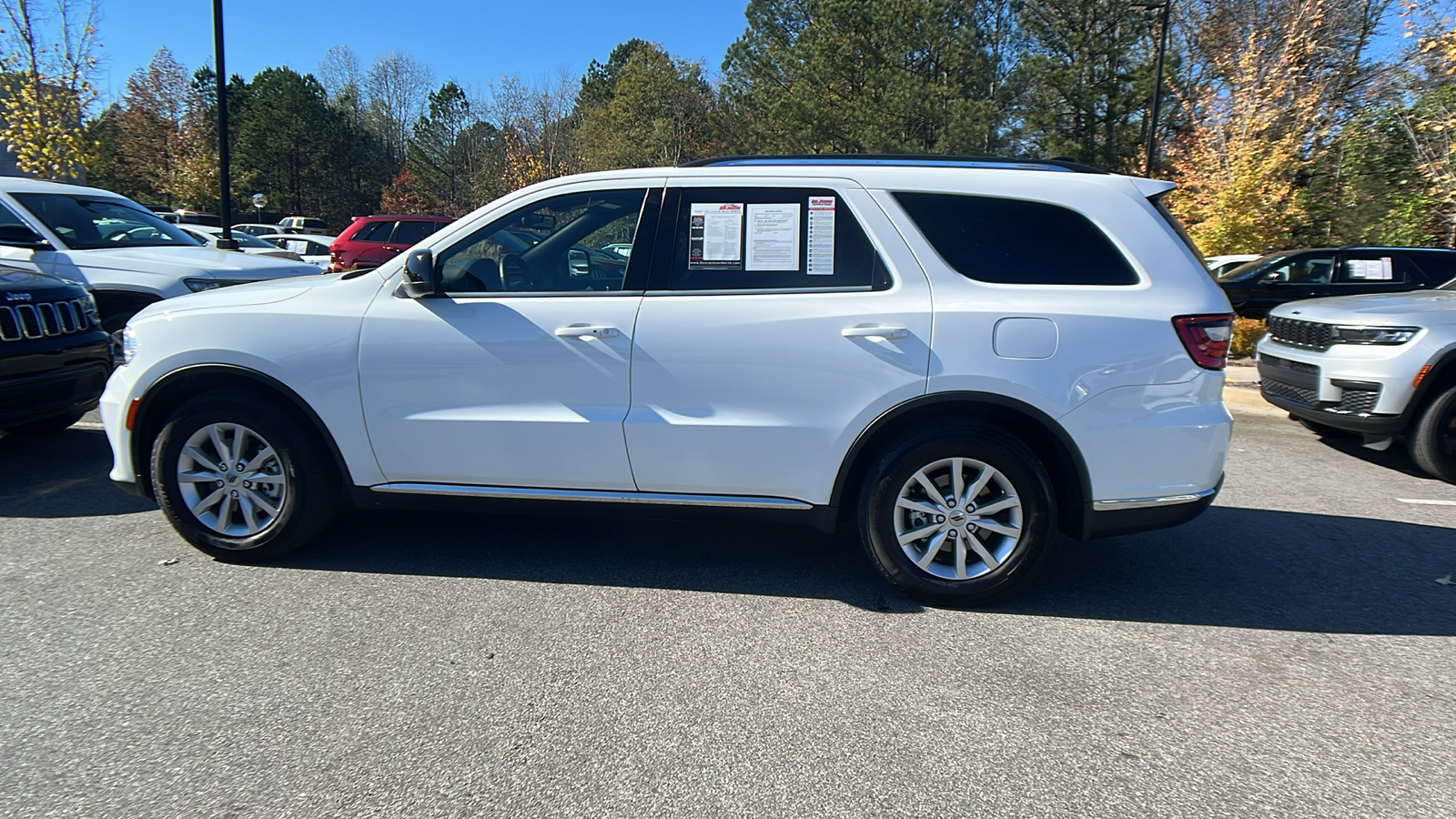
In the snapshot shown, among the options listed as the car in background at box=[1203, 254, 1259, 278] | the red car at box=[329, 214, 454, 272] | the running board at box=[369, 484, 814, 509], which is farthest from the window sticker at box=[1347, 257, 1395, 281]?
the red car at box=[329, 214, 454, 272]

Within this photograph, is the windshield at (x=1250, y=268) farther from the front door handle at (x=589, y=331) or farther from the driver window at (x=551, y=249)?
the front door handle at (x=589, y=331)

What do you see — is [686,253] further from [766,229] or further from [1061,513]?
[1061,513]

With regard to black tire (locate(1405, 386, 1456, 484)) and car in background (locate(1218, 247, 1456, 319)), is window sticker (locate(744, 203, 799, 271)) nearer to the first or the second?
black tire (locate(1405, 386, 1456, 484))

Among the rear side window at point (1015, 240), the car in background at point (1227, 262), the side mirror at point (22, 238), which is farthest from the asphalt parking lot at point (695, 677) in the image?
the car in background at point (1227, 262)

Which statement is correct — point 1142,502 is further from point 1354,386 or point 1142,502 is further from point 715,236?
point 1354,386

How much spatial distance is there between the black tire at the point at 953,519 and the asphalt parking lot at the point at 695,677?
14 centimetres

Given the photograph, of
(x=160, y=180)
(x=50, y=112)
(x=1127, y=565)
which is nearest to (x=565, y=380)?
(x=1127, y=565)

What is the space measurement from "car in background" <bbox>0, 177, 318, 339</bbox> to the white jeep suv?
884 centimetres

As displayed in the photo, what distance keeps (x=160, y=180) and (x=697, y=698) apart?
5373cm

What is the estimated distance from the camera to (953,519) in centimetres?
384


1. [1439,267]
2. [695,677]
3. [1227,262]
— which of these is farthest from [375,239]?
[1439,267]

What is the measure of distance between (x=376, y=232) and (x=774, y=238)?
16917mm

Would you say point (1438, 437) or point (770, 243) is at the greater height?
point (770, 243)

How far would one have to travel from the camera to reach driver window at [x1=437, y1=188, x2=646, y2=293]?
405 centimetres
